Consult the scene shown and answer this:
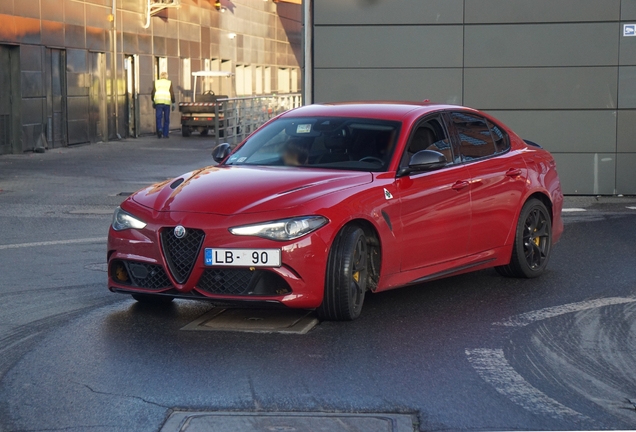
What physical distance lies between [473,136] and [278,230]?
101 inches

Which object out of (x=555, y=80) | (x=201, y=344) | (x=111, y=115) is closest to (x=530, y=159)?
(x=201, y=344)

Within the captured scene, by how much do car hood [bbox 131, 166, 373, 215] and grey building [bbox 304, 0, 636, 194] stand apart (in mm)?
9216

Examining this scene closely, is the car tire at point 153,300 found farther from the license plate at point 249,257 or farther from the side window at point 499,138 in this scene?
the side window at point 499,138

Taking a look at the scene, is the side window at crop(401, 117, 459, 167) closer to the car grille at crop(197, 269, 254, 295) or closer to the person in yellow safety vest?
the car grille at crop(197, 269, 254, 295)

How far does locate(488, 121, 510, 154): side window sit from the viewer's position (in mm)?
9318

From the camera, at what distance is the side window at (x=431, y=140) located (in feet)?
27.4

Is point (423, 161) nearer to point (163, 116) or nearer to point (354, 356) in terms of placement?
point (354, 356)

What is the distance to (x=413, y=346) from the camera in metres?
6.76

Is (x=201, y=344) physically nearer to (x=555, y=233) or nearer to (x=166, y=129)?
(x=555, y=233)

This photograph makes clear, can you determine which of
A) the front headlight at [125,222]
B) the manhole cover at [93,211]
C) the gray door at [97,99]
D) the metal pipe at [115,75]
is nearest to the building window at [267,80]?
the metal pipe at [115,75]

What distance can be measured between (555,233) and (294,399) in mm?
4756

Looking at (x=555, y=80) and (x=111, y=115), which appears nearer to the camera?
(x=555, y=80)

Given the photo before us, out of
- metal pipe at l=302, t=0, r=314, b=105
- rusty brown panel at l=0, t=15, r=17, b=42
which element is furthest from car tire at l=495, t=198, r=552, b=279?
rusty brown panel at l=0, t=15, r=17, b=42

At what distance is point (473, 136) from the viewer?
902 cm
